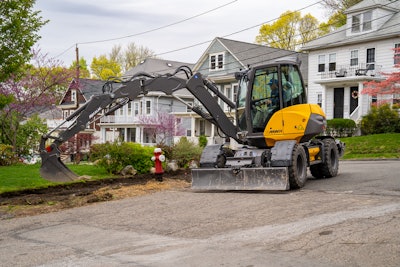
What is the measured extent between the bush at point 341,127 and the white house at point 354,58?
167 centimetres

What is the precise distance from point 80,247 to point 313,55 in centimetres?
3363

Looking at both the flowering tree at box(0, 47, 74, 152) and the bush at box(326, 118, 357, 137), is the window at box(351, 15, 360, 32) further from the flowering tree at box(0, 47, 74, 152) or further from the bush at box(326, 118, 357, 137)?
the flowering tree at box(0, 47, 74, 152)

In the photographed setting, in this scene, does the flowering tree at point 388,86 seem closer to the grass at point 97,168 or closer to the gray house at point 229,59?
the grass at point 97,168

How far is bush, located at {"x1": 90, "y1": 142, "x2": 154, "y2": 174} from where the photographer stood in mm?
16766

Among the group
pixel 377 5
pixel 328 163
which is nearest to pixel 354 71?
pixel 377 5

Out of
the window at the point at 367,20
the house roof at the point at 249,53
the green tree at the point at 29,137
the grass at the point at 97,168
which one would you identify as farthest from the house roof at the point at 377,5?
the green tree at the point at 29,137

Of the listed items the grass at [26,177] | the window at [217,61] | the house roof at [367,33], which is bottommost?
the grass at [26,177]

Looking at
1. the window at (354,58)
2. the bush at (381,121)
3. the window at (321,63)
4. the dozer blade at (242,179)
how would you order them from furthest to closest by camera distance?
the window at (321,63) < the window at (354,58) < the bush at (381,121) < the dozer blade at (242,179)

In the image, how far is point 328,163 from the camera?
575 inches

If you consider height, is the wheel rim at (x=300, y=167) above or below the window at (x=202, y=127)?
below

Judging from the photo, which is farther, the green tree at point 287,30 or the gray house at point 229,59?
the green tree at point 287,30

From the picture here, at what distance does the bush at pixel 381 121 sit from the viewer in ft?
97.9

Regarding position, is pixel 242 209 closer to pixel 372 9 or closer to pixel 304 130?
pixel 304 130

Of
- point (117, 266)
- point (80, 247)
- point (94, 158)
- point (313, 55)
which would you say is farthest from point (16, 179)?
point (313, 55)
